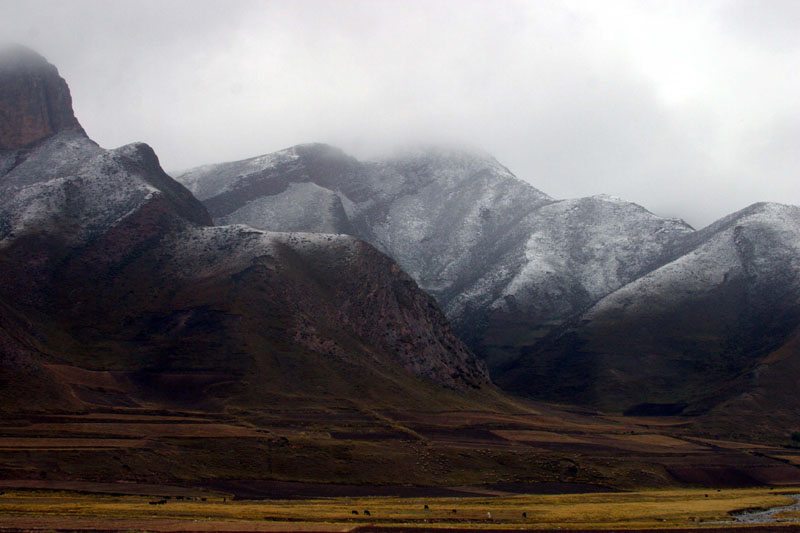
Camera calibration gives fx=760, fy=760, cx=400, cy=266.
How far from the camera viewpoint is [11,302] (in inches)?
7849

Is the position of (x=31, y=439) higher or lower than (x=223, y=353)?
lower

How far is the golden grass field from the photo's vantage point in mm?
69312

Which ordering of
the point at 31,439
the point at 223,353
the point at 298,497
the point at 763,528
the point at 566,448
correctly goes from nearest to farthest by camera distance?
the point at 763,528 → the point at 298,497 → the point at 31,439 → the point at 566,448 → the point at 223,353

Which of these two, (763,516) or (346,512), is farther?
(763,516)

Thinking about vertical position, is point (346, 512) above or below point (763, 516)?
above

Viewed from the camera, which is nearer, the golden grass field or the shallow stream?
the golden grass field

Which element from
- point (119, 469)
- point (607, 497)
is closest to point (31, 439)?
point (119, 469)

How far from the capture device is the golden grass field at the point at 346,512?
69.3 metres

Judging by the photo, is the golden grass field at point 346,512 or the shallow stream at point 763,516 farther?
the shallow stream at point 763,516

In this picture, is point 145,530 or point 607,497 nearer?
point 145,530

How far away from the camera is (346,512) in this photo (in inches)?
3250

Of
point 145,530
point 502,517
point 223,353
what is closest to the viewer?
point 145,530

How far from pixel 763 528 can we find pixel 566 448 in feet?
265

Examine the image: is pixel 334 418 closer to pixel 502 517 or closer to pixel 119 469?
pixel 119 469
